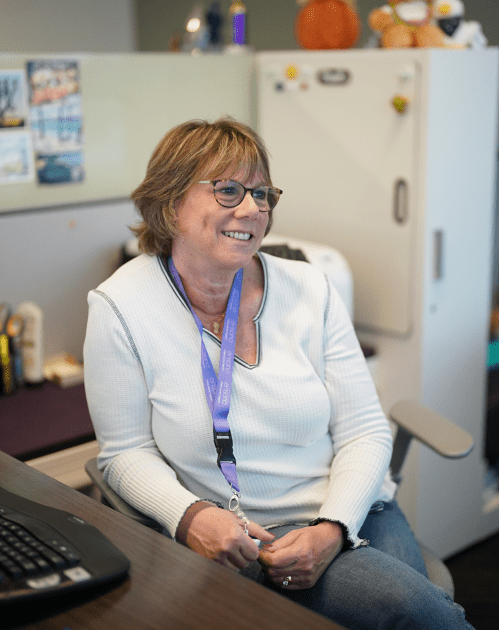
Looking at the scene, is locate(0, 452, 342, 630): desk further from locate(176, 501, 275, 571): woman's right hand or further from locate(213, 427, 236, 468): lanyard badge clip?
locate(213, 427, 236, 468): lanyard badge clip

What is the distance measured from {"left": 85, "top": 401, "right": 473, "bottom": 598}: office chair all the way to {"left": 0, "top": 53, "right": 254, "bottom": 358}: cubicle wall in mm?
751

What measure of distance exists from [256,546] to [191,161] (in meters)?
0.74

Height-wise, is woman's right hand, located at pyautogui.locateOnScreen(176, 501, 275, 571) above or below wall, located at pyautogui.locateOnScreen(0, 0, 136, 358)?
below

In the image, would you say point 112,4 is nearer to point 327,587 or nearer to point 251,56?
point 251,56

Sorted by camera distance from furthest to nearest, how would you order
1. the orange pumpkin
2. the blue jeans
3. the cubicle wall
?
the orange pumpkin
the cubicle wall
the blue jeans

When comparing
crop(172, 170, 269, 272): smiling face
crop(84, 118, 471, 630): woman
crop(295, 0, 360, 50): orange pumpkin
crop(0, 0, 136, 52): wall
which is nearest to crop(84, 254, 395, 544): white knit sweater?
crop(84, 118, 471, 630): woman

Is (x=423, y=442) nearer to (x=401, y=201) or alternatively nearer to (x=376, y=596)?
(x=376, y=596)

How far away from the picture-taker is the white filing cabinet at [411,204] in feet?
7.27

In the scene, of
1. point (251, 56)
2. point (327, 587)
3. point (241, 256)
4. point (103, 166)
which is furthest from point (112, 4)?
point (327, 587)

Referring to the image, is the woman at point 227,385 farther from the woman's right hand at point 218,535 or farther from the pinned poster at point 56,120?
the pinned poster at point 56,120

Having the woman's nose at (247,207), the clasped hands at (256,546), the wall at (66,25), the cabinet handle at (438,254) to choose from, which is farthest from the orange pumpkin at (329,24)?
the wall at (66,25)

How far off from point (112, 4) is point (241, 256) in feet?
13.6

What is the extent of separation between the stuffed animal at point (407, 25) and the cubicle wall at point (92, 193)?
0.55 m

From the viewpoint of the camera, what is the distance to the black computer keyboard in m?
0.91
